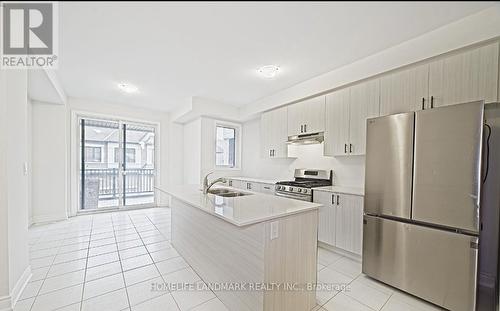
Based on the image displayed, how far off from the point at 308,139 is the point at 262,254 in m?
2.50

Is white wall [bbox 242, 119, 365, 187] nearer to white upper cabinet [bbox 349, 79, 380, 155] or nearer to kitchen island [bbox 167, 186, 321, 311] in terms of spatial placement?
white upper cabinet [bbox 349, 79, 380, 155]

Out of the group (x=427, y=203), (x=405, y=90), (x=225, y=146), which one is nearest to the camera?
(x=427, y=203)

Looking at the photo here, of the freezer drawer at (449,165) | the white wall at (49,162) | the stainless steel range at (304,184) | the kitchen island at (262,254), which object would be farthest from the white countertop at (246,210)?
the white wall at (49,162)

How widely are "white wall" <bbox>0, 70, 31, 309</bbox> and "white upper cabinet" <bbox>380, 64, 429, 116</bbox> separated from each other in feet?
12.8

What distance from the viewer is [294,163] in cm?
429

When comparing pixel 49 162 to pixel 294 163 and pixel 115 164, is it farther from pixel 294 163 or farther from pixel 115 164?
pixel 294 163

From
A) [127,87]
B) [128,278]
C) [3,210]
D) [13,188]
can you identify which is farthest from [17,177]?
[127,87]

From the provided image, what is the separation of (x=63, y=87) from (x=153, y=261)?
3777 mm

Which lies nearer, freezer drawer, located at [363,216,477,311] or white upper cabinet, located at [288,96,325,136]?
freezer drawer, located at [363,216,477,311]

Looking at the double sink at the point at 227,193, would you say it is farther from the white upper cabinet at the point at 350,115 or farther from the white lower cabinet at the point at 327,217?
the white upper cabinet at the point at 350,115

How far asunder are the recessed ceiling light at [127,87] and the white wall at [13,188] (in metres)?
1.58

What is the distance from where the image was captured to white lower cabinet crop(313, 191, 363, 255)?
2.57 m

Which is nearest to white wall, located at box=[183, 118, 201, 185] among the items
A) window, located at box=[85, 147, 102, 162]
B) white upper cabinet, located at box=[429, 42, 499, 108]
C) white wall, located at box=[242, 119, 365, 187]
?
white wall, located at box=[242, 119, 365, 187]

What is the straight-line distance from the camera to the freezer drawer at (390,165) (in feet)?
6.65
